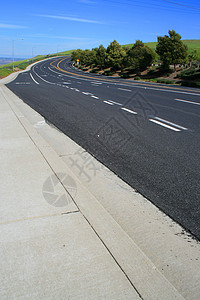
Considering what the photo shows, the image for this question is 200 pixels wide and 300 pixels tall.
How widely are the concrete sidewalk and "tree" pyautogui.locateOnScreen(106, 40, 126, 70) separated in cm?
6849

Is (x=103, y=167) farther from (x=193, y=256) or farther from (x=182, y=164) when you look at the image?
(x=193, y=256)

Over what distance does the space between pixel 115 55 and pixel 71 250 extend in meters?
72.1

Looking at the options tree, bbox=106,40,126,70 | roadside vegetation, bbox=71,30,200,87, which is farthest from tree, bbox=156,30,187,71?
tree, bbox=106,40,126,70

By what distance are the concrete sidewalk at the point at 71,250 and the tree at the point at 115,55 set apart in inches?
2696

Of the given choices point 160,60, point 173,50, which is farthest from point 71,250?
point 160,60

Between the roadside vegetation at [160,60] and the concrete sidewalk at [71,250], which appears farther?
the roadside vegetation at [160,60]

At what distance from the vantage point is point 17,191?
4.21 metres

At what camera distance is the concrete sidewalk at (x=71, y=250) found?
243 centimetres

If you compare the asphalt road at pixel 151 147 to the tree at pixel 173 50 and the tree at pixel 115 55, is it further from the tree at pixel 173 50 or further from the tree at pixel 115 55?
the tree at pixel 115 55

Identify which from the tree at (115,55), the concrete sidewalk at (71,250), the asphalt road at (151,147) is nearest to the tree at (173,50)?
the tree at (115,55)

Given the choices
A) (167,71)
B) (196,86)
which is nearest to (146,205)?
(196,86)

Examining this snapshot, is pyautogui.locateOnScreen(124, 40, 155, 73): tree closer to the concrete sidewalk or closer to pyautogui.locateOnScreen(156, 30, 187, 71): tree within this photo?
pyautogui.locateOnScreen(156, 30, 187, 71): tree

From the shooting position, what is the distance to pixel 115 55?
7100 cm

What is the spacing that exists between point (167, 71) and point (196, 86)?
897 inches
